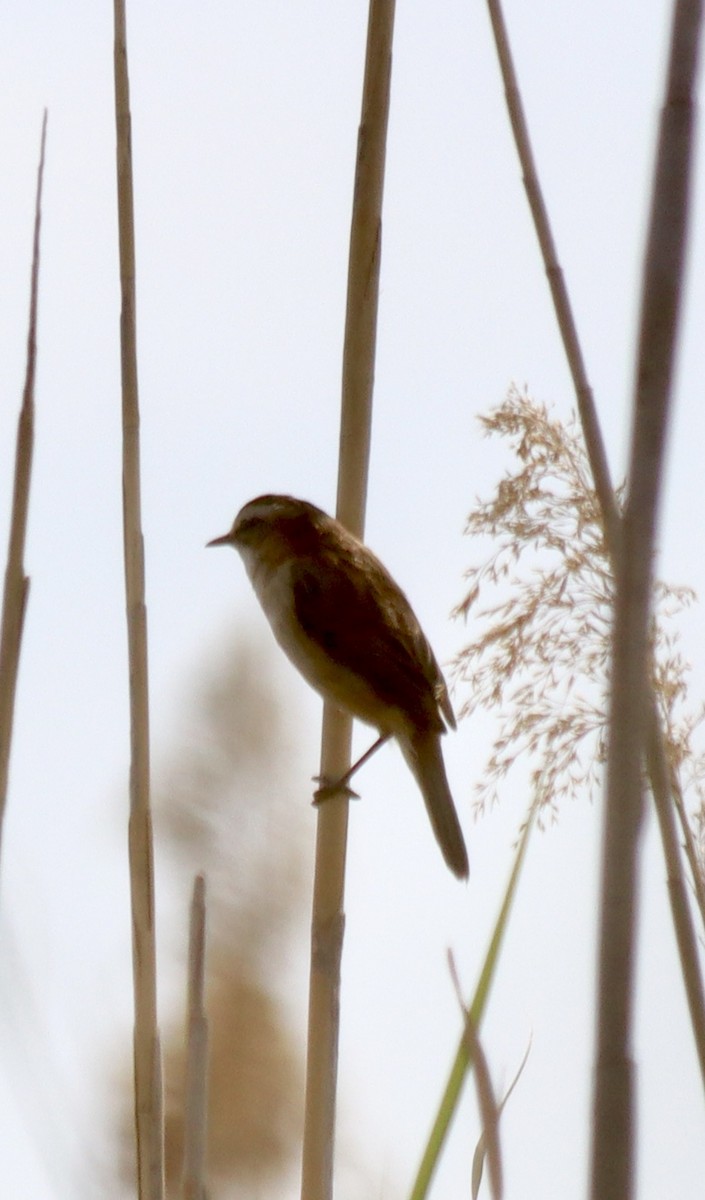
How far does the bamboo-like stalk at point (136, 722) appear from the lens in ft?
5.58

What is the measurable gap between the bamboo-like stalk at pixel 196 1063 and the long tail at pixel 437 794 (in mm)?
827

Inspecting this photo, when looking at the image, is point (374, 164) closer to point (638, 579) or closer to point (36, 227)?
point (36, 227)

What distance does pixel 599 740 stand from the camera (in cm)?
166

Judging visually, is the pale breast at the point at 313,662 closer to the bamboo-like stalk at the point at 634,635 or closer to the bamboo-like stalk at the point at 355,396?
the bamboo-like stalk at the point at 355,396

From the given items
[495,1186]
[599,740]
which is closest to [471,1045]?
[495,1186]

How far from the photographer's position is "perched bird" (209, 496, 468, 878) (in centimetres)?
278

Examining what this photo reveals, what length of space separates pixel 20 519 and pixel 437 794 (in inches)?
46.1

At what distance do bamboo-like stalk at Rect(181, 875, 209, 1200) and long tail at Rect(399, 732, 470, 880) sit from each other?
2.71 feet

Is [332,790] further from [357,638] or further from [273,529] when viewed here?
[273,529]

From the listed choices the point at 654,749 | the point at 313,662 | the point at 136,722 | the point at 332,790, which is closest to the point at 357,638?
the point at 313,662

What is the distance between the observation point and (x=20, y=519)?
1719mm

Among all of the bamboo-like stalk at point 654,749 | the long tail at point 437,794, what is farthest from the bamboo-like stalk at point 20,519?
the long tail at point 437,794

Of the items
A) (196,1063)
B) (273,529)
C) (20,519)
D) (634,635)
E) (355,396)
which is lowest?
(196,1063)

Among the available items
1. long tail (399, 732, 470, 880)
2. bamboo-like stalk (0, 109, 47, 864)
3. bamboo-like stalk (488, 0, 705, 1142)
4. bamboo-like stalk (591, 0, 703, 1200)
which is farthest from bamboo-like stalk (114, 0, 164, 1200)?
bamboo-like stalk (591, 0, 703, 1200)
